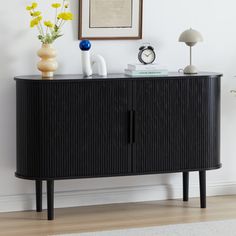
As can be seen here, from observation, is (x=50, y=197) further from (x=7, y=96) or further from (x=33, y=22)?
(x=33, y=22)

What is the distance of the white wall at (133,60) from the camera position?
4699mm

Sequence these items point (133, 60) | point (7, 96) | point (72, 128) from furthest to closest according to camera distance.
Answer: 1. point (133, 60)
2. point (7, 96)
3. point (72, 128)

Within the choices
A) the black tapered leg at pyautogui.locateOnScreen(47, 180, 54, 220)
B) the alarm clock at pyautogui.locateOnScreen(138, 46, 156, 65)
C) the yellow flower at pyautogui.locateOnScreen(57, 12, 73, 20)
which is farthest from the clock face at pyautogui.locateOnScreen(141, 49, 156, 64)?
the black tapered leg at pyautogui.locateOnScreen(47, 180, 54, 220)

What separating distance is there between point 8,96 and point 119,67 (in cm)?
82

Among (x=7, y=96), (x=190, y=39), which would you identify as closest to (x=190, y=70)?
(x=190, y=39)

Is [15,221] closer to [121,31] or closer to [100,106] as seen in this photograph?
[100,106]

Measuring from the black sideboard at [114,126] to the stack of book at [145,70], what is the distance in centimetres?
8

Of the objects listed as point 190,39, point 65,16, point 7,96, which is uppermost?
point 65,16

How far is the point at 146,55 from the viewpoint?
Answer: 193 inches

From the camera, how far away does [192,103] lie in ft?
15.5

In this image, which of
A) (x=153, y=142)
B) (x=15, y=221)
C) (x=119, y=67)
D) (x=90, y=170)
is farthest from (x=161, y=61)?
(x=15, y=221)

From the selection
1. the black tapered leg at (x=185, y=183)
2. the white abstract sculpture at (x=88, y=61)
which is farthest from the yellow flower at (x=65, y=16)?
the black tapered leg at (x=185, y=183)

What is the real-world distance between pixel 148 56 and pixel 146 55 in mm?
16

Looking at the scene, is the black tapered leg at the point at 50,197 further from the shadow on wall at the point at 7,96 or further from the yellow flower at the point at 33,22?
the yellow flower at the point at 33,22
